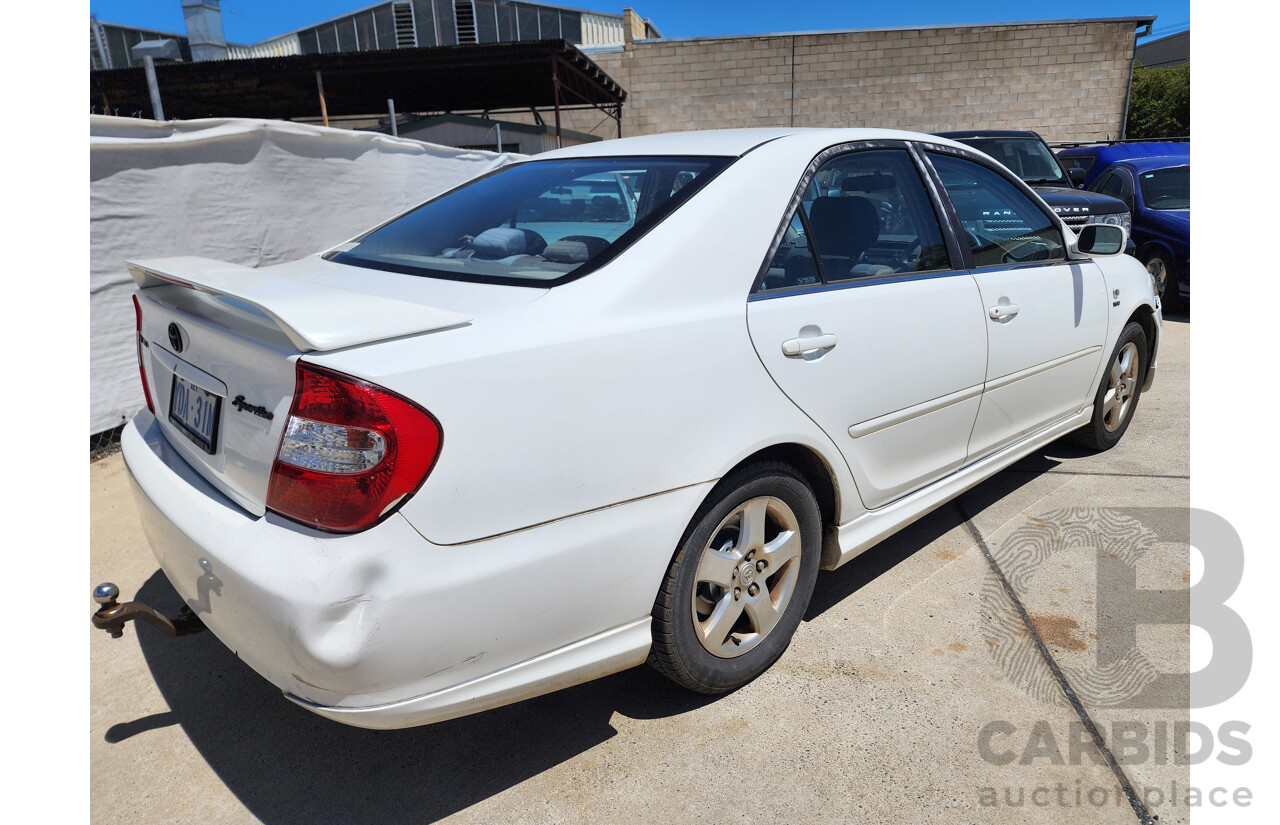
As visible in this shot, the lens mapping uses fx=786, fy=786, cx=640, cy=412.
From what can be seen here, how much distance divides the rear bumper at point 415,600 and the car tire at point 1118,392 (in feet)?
9.78

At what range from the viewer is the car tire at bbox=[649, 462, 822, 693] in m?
2.03

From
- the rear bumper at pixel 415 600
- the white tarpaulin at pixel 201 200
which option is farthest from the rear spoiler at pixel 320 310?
the white tarpaulin at pixel 201 200

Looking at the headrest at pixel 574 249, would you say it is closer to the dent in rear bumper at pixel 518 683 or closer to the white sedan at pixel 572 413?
the white sedan at pixel 572 413

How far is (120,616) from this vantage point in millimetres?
1950

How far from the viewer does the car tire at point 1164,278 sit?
8266 millimetres

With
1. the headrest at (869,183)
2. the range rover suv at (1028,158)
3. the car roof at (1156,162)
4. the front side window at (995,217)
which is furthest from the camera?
the range rover suv at (1028,158)

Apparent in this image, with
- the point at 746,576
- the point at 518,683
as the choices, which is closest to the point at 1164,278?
the point at 746,576

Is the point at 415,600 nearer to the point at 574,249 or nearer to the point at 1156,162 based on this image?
the point at 574,249

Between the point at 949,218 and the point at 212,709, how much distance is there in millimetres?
2901

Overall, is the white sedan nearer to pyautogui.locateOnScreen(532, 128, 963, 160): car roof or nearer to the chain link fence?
pyautogui.locateOnScreen(532, 128, 963, 160): car roof

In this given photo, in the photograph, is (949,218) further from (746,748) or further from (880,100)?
(880,100)

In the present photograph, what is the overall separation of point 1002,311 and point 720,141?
126 cm

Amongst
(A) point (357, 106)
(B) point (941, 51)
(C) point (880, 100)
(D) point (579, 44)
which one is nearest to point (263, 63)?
(A) point (357, 106)

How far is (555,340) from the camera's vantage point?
1714 mm
